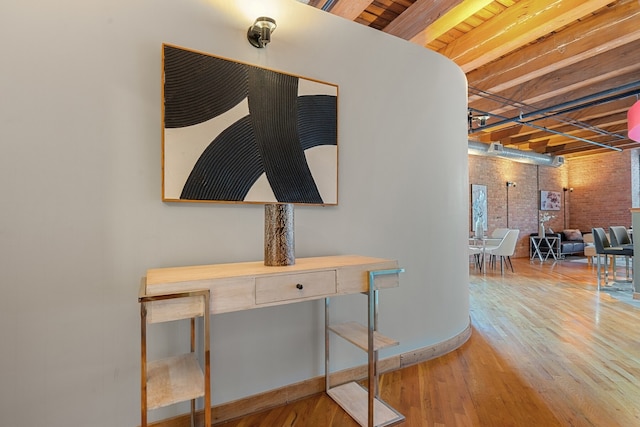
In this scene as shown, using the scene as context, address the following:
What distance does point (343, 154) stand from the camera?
2367 mm

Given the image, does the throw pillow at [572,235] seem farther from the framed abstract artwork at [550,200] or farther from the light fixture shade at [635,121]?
the light fixture shade at [635,121]

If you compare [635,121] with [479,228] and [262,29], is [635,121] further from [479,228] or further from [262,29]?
[479,228]

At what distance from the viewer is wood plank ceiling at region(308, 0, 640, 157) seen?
9.64 ft

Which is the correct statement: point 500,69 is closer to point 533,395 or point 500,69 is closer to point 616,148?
point 533,395

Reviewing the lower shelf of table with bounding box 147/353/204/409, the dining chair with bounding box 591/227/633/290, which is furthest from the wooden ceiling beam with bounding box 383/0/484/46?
the dining chair with bounding box 591/227/633/290

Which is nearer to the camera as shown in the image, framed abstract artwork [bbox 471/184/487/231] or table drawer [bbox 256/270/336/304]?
table drawer [bbox 256/270/336/304]

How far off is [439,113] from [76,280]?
2915mm

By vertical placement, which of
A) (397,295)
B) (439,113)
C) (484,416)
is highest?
(439,113)

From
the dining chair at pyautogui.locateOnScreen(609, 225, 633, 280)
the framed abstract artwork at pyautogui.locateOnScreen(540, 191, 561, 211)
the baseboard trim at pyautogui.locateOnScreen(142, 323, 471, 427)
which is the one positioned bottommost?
the baseboard trim at pyautogui.locateOnScreen(142, 323, 471, 427)

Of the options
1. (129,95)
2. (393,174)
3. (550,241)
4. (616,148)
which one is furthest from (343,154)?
(616,148)

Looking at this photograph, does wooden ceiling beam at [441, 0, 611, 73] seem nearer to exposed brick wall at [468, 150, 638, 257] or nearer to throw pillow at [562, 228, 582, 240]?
exposed brick wall at [468, 150, 638, 257]

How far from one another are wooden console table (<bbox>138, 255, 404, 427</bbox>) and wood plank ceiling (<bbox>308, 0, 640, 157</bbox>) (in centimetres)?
224

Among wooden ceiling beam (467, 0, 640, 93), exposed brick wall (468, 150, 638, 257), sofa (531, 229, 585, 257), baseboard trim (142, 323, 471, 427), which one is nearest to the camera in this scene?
baseboard trim (142, 323, 471, 427)

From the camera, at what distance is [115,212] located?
1.67m
